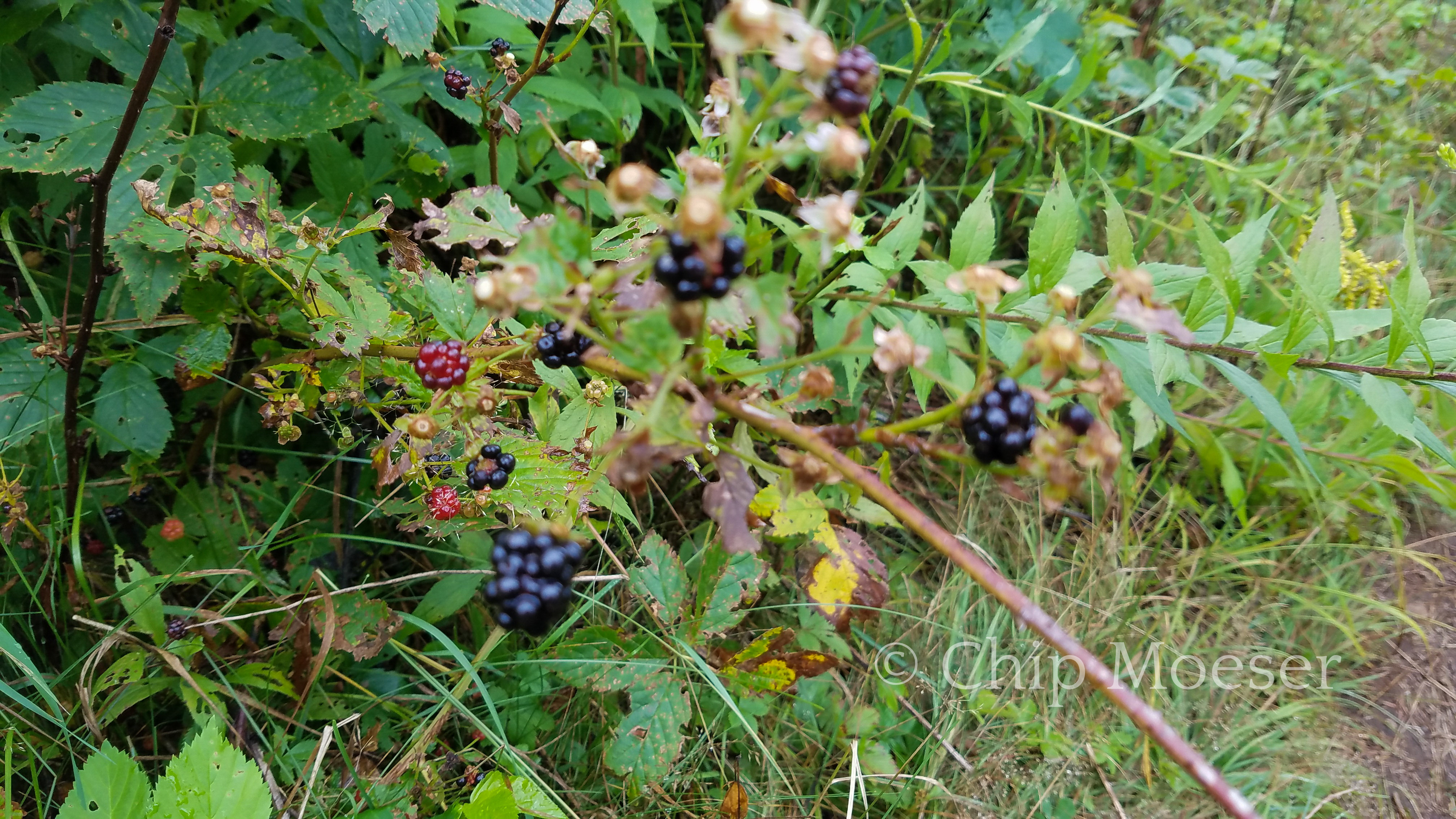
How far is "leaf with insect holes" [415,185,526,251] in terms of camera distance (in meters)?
1.20

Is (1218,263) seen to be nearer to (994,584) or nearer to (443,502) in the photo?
(994,584)

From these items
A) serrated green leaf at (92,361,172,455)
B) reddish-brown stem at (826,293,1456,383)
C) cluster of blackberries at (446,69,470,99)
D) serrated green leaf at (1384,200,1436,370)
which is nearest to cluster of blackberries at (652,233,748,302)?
reddish-brown stem at (826,293,1456,383)

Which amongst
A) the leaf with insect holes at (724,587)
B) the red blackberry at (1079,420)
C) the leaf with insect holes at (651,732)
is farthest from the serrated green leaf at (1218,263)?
the leaf with insect holes at (651,732)

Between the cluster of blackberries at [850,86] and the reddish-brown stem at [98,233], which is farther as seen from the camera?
the reddish-brown stem at [98,233]

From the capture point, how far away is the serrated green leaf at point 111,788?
4.48ft

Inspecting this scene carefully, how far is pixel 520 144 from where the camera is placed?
7.30 ft

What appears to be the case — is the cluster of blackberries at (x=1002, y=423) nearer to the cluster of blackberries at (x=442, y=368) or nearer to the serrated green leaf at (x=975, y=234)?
the cluster of blackberries at (x=442, y=368)

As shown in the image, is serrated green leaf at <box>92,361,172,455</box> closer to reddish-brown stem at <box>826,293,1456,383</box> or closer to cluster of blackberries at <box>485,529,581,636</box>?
cluster of blackberries at <box>485,529,581,636</box>

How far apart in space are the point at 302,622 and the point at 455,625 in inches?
17.7

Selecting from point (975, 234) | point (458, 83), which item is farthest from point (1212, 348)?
point (458, 83)

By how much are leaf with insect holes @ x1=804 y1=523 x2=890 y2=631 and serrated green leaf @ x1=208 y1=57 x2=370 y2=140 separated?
4.85 feet

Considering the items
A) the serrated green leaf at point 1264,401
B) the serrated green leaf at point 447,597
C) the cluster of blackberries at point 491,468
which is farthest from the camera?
the serrated green leaf at point 447,597

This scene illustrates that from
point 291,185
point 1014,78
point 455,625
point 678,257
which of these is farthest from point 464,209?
point 1014,78

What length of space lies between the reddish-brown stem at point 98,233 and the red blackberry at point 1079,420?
4.57 feet
